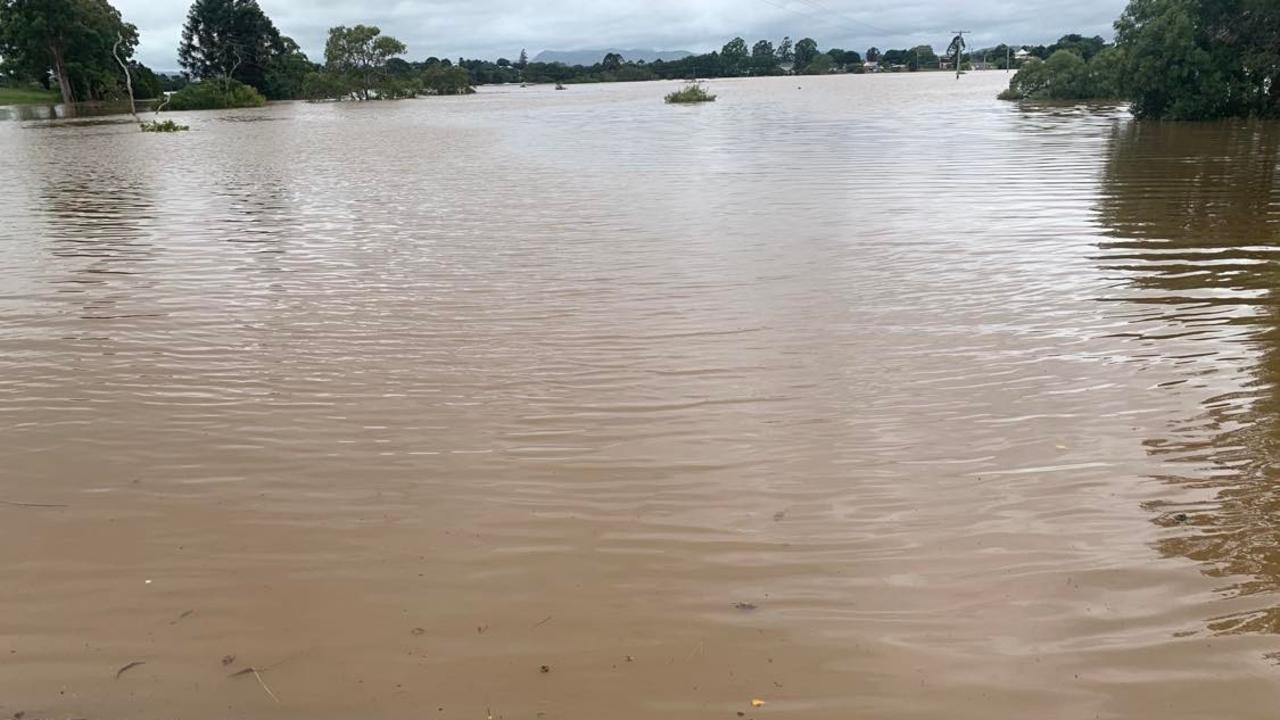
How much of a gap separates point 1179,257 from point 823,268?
3.83 meters

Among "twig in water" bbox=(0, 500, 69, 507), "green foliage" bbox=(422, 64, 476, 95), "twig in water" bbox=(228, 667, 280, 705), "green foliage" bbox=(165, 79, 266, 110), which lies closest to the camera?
"twig in water" bbox=(228, 667, 280, 705)

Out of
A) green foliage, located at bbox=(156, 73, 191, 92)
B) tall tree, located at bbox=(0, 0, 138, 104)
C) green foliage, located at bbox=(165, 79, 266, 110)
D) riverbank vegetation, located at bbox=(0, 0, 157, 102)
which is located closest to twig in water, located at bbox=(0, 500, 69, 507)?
riverbank vegetation, located at bbox=(0, 0, 157, 102)

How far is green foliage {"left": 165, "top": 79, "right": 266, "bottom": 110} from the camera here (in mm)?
72625

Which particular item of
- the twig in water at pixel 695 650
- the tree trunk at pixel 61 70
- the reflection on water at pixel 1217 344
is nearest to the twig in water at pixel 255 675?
the twig in water at pixel 695 650

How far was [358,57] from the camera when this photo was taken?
325 ft

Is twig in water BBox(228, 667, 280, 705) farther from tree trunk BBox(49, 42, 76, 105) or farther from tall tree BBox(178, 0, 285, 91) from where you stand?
tall tree BBox(178, 0, 285, 91)

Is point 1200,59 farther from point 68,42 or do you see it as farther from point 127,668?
point 68,42

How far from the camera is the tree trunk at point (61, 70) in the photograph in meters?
72.4

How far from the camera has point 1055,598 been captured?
11.1 feet

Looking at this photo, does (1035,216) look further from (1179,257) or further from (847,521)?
(847,521)

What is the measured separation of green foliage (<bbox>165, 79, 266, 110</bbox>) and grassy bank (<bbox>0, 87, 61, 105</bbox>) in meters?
12.5

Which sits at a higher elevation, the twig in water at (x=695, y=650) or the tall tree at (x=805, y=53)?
the tall tree at (x=805, y=53)

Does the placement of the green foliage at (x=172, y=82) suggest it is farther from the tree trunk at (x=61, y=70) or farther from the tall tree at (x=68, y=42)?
the tree trunk at (x=61, y=70)

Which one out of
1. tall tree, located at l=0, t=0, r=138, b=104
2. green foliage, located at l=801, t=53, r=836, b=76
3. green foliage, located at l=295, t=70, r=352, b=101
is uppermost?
green foliage, located at l=801, t=53, r=836, b=76
